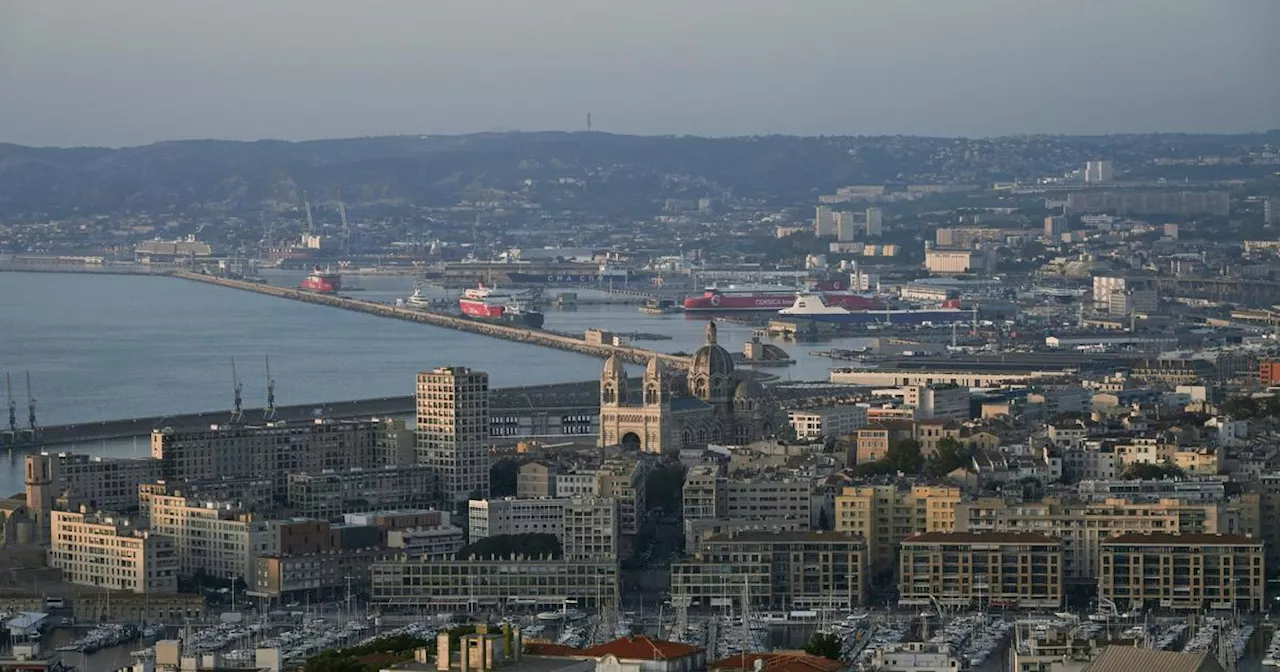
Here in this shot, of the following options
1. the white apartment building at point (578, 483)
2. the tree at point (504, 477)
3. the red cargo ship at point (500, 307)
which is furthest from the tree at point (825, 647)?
the red cargo ship at point (500, 307)

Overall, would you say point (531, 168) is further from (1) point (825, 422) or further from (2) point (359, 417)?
(1) point (825, 422)

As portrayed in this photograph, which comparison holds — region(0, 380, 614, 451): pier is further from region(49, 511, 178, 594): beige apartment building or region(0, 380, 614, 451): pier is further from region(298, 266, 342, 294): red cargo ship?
region(298, 266, 342, 294): red cargo ship

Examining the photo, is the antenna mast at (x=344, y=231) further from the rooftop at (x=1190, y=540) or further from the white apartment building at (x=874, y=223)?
the rooftop at (x=1190, y=540)

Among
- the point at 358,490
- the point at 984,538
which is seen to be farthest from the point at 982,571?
the point at 358,490

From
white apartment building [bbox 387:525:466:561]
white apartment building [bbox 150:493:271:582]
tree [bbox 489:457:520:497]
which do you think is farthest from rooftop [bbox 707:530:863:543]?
tree [bbox 489:457:520:497]

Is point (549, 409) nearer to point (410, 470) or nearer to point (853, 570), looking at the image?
point (410, 470)

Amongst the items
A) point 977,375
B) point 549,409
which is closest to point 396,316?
point 977,375
